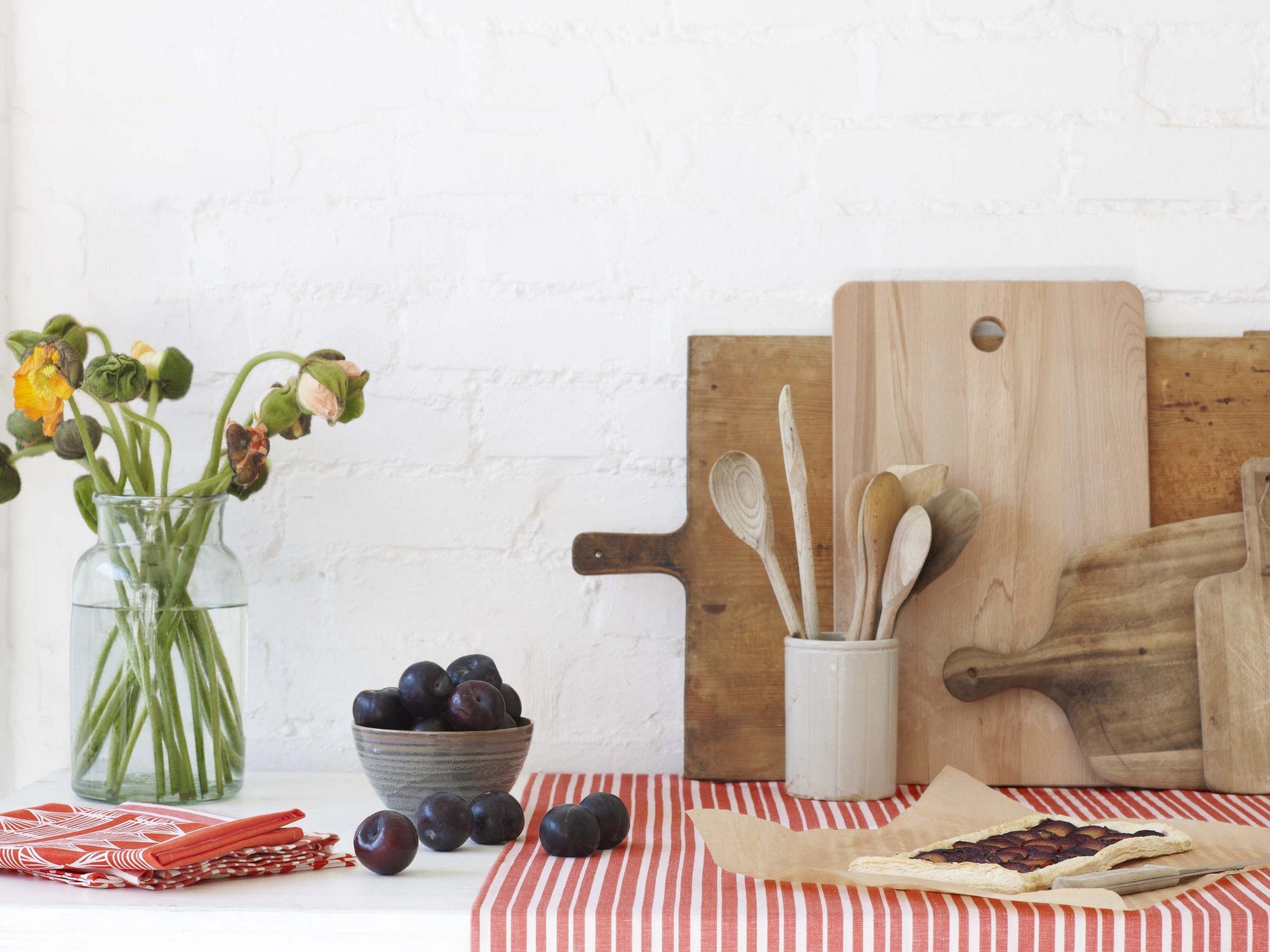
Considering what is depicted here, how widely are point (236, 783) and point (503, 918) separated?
41 cm

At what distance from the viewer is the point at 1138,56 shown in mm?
1151

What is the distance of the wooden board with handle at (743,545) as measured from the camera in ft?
3.64

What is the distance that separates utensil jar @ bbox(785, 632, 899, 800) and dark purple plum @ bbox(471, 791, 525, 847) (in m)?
0.27

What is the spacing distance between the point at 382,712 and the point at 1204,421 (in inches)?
30.8

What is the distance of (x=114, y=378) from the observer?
99 cm

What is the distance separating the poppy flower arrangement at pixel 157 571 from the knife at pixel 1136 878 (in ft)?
2.11

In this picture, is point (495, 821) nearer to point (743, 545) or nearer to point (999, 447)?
point (743, 545)

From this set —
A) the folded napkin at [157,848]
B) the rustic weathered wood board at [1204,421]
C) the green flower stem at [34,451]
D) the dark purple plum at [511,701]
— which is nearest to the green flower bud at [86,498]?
the green flower stem at [34,451]

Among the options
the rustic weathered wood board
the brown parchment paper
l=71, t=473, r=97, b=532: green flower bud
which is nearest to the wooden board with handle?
the rustic weathered wood board

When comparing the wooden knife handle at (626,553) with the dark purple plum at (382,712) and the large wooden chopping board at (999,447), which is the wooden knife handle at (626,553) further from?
the dark purple plum at (382,712)

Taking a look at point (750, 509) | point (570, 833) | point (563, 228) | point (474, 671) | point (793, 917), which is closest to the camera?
point (793, 917)

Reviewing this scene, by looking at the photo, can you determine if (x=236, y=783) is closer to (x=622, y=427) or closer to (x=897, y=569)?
(x=622, y=427)

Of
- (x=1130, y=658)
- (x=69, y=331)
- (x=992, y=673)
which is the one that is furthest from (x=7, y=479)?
(x=1130, y=658)

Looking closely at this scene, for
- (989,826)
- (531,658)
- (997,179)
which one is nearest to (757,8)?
(997,179)
